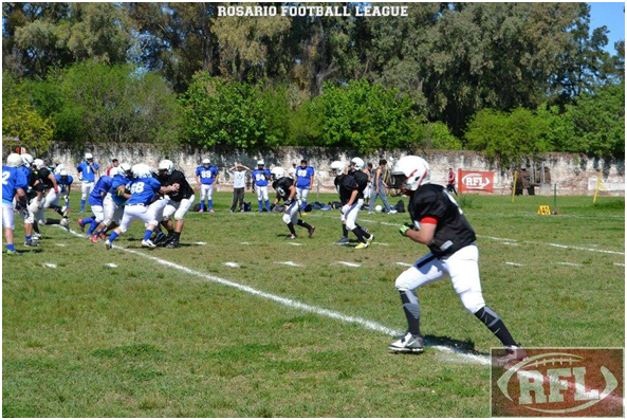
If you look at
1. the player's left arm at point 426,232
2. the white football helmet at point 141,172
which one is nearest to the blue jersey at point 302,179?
the white football helmet at point 141,172

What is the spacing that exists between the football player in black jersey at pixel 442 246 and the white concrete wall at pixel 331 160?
43.9 m

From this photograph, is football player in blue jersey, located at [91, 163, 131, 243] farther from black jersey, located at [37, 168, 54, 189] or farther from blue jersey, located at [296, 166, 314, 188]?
blue jersey, located at [296, 166, 314, 188]

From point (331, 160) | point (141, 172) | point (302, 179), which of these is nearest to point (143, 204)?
point (141, 172)

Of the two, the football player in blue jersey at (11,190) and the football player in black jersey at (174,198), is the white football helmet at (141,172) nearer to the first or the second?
the football player in black jersey at (174,198)

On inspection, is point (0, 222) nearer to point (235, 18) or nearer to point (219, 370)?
point (219, 370)

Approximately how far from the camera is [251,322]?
33.5 ft

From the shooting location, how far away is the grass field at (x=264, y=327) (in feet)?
22.9

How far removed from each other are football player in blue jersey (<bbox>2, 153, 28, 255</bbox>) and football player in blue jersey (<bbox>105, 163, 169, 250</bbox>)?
1809mm

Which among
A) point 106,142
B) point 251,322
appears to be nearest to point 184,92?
point 106,142

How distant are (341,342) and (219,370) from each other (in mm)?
1610

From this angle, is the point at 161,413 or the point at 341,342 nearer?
the point at 161,413

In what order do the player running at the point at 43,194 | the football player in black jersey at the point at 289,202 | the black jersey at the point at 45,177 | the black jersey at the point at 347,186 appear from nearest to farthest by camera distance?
the black jersey at the point at 347,186 < the player running at the point at 43,194 < the black jersey at the point at 45,177 < the football player in black jersey at the point at 289,202

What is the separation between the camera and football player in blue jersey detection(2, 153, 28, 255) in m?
16.8

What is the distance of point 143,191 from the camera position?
59.8 feet
